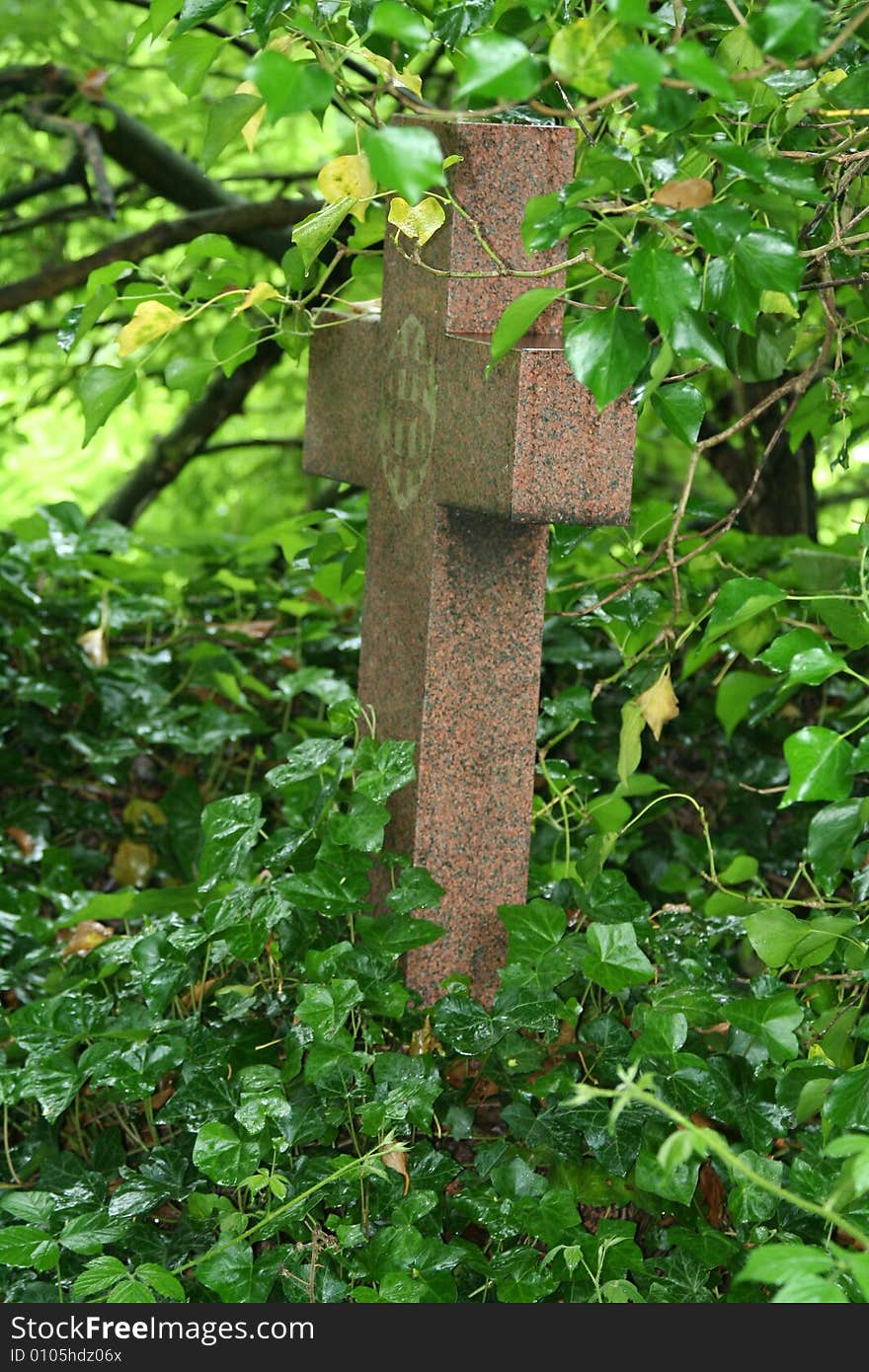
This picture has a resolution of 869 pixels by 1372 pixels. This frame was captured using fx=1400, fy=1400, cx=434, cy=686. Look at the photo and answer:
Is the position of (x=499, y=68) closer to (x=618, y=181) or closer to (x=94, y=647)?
(x=618, y=181)

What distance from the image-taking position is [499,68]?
0.89 metres

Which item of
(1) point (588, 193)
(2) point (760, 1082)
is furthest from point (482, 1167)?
(1) point (588, 193)

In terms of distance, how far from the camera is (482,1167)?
1.58 m

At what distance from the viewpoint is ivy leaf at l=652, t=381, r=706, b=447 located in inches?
56.3

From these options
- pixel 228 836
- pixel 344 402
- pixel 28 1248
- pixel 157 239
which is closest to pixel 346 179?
pixel 344 402

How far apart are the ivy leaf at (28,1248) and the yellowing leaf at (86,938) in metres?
0.74

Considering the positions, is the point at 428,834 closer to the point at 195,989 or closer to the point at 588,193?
the point at 195,989

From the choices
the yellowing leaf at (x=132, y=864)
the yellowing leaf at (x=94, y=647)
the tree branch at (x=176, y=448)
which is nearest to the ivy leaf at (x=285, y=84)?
the yellowing leaf at (x=94, y=647)

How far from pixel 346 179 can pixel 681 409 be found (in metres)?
0.49

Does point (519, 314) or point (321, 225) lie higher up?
point (321, 225)

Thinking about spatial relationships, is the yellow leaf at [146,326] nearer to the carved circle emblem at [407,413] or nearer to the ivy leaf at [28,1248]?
the carved circle emblem at [407,413]

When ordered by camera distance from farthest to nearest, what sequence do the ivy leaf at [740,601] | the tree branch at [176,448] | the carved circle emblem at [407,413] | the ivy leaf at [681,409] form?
the tree branch at [176,448] → the carved circle emblem at [407,413] → the ivy leaf at [681,409] → the ivy leaf at [740,601]

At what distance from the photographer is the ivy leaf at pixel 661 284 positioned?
108 cm

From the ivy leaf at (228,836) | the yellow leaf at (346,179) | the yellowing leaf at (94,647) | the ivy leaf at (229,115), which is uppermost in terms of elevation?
the ivy leaf at (229,115)
